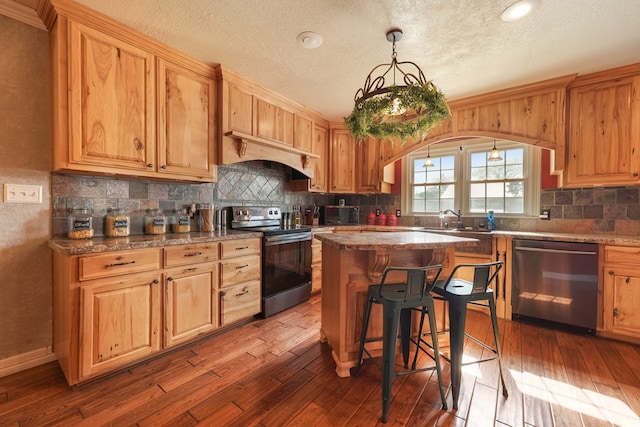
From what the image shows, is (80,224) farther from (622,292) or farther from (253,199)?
(622,292)

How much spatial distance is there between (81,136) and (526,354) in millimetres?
3702

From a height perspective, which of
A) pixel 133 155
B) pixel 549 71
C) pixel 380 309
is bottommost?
pixel 380 309

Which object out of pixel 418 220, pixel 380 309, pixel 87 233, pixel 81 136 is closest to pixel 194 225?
pixel 87 233

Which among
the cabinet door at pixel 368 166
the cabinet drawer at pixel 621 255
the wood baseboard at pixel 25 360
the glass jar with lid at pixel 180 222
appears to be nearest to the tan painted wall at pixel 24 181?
the wood baseboard at pixel 25 360

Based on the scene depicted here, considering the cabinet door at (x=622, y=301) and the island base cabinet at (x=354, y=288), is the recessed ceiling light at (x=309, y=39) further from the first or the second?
the cabinet door at (x=622, y=301)

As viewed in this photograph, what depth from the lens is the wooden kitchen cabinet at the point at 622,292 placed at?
2367 mm

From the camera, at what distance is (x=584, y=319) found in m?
2.56

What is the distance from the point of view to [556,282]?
2.67m

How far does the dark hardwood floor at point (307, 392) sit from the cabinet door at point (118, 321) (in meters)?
0.16

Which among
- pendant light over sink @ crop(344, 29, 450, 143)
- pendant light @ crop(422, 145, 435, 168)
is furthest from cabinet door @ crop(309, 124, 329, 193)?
pendant light over sink @ crop(344, 29, 450, 143)

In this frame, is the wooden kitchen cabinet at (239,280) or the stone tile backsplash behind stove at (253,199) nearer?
the stone tile backsplash behind stove at (253,199)

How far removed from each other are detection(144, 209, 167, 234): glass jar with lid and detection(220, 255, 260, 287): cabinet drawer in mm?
641

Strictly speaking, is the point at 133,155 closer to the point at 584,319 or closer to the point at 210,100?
the point at 210,100

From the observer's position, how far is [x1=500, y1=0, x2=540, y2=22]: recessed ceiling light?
1.77m
